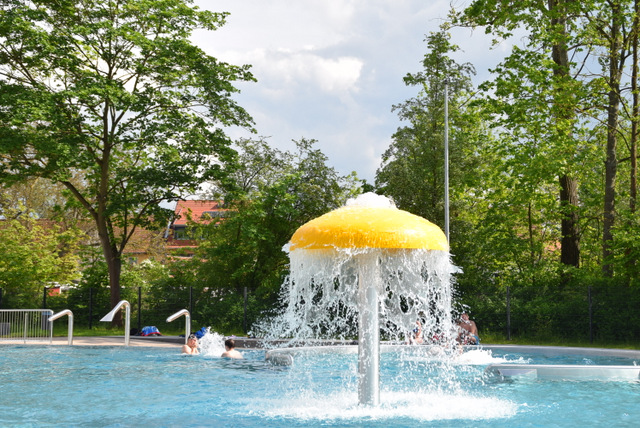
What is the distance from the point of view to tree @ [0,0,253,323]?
2695cm

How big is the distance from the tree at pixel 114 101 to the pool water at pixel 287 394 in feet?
38.7

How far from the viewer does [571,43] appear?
28.0m

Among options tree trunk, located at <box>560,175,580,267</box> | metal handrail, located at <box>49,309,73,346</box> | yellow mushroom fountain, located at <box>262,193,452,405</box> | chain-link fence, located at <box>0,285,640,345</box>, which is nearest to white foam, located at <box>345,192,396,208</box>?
yellow mushroom fountain, located at <box>262,193,452,405</box>

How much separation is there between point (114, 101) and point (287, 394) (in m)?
18.3

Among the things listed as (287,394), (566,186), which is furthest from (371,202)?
(566,186)

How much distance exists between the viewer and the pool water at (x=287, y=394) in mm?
9852

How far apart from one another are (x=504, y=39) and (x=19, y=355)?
24.4m

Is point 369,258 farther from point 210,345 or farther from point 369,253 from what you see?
point 210,345

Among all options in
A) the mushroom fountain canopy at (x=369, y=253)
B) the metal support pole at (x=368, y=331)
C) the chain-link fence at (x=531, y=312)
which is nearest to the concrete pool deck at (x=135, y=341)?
the chain-link fence at (x=531, y=312)

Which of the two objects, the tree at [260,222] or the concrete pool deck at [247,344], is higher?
the tree at [260,222]

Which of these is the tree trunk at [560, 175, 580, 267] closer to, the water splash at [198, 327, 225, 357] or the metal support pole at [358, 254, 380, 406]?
the water splash at [198, 327, 225, 357]

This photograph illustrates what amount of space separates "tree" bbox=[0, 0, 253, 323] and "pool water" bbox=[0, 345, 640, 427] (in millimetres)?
11797

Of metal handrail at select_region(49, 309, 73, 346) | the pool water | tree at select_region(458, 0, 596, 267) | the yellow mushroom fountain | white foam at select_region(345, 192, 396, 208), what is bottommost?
the pool water

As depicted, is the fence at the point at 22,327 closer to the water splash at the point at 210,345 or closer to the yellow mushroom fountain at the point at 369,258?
the water splash at the point at 210,345
